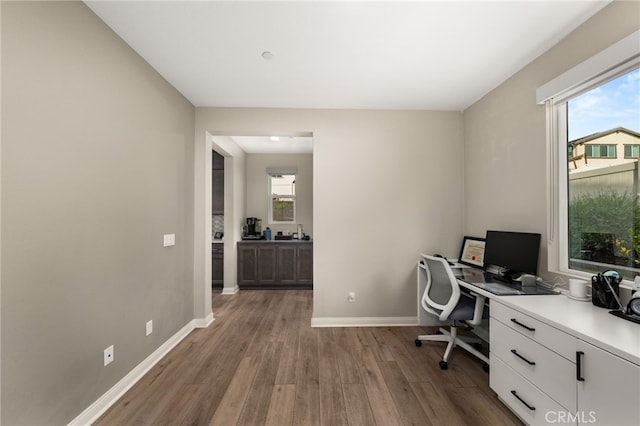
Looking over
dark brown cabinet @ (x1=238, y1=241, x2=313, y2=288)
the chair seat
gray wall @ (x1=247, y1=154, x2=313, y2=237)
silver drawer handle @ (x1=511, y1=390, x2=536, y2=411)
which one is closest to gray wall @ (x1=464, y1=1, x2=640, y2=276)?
the chair seat

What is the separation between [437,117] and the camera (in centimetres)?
336

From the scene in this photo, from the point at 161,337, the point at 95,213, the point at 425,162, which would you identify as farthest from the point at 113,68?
the point at 425,162

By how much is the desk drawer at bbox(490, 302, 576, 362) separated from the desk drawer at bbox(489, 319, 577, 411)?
3 cm

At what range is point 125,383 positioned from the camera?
6.69 feet

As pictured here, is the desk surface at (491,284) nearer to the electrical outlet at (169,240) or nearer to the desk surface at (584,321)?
the desk surface at (584,321)

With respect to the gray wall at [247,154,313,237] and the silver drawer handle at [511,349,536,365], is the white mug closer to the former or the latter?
the silver drawer handle at [511,349,536,365]

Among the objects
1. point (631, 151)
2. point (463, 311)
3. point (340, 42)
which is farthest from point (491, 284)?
point (340, 42)

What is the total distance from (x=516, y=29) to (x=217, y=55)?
2.26 meters

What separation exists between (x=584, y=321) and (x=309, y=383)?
1802 millimetres

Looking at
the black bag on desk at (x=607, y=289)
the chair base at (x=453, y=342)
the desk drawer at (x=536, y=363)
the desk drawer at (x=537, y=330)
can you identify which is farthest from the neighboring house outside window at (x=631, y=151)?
the chair base at (x=453, y=342)

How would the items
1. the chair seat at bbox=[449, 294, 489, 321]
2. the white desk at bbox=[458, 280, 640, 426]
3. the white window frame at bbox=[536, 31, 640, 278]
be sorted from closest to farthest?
the white desk at bbox=[458, 280, 640, 426], the white window frame at bbox=[536, 31, 640, 278], the chair seat at bbox=[449, 294, 489, 321]

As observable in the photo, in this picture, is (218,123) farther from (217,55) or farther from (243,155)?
(243,155)

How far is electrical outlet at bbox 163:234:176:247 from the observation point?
258 centimetres

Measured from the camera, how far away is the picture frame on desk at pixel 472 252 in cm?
290
